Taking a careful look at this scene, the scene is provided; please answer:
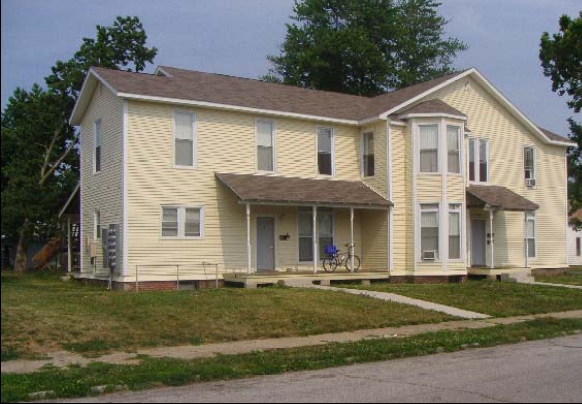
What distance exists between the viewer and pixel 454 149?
87.7ft

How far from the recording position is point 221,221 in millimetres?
24391

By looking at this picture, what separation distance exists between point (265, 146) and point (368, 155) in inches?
173

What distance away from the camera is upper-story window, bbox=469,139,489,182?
29422 mm

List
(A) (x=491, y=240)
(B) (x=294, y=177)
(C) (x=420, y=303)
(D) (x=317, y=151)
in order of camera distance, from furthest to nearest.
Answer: (A) (x=491, y=240) < (D) (x=317, y=151) < (B) (x=294, y=177) < (C) (x=420, y=303)

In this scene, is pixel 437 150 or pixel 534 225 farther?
pixel 534 225

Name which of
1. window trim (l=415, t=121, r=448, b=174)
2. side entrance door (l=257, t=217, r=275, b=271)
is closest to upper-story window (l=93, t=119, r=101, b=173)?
side entrance door (l=257, t=217, r=275, b=271)

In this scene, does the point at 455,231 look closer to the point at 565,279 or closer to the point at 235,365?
the point at 565,279

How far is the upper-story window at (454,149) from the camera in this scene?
26594mm

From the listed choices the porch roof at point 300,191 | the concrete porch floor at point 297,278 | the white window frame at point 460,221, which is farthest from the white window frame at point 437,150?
the concrete porch floor at point 297,278

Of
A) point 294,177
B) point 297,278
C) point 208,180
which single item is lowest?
point 297,278

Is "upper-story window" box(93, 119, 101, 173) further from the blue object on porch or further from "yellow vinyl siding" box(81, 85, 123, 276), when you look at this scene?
the blue object on porch

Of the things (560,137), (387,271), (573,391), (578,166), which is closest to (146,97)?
(387,271)

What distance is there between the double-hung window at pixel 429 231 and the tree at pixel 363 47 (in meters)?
21.8

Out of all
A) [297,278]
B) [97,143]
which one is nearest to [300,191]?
[297,278]
